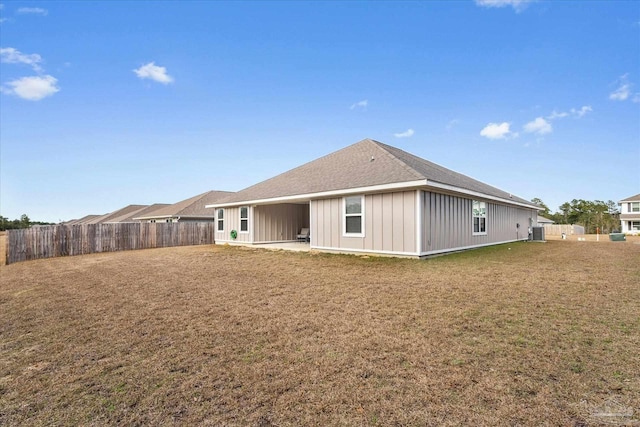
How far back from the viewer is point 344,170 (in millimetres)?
13242

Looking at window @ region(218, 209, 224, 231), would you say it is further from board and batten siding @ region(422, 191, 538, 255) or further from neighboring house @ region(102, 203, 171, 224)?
neighboring house @ region(102, 203, 171, 224)

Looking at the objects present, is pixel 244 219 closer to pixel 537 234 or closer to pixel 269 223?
pixel 269 223

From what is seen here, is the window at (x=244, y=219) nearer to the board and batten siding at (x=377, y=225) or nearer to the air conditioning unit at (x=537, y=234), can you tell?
the board and batten siding at (x=377, y=225)

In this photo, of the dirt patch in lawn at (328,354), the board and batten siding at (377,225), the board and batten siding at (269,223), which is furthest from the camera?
the board and batten siding at (269,223)

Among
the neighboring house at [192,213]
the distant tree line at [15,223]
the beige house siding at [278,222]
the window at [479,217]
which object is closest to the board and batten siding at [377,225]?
the beige house siding at [278,222]

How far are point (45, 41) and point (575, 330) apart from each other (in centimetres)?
1809

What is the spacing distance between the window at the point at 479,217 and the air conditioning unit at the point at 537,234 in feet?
26.1

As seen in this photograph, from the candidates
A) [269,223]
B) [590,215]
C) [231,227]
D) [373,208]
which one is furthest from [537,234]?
[590,215]

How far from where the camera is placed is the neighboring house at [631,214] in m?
37.2

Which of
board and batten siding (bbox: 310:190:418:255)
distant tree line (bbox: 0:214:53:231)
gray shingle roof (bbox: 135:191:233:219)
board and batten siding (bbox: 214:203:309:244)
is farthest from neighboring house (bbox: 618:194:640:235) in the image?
distant tree line (bbox: 0:214:53:231)

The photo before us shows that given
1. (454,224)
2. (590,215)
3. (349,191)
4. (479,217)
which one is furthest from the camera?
(590,215)

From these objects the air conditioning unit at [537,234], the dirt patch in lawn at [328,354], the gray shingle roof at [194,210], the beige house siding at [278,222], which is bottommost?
the dirt patch in lawn at [328,354]

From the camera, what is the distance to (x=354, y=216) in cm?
1138

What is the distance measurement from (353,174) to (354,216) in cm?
192
